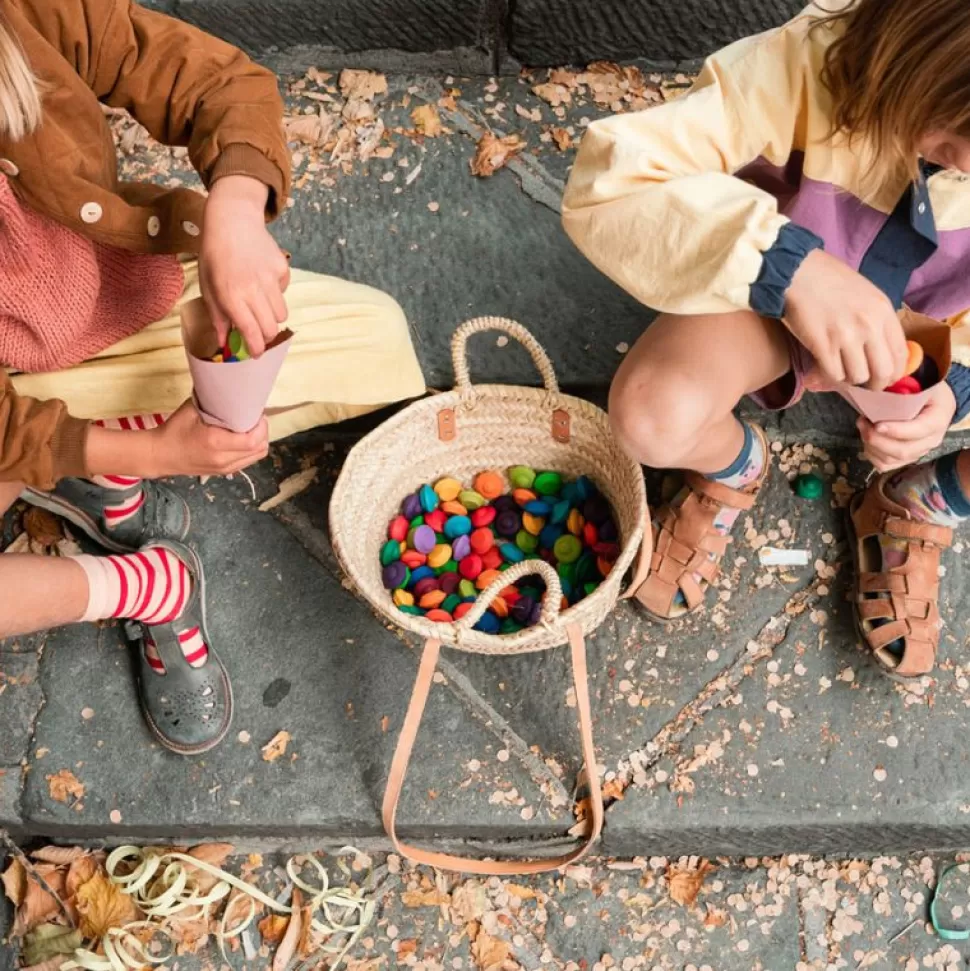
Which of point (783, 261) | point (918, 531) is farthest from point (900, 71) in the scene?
point (918, 531)

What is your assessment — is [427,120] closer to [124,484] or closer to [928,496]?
[124,484]

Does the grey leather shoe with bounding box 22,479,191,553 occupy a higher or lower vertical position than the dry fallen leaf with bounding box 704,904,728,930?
higher

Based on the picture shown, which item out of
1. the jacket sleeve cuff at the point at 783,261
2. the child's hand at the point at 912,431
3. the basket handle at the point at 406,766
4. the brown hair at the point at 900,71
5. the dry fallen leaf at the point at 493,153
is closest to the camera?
the brown hair at the point at 900,71

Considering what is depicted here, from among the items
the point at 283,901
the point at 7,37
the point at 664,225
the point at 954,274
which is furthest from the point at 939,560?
the point at 7,37

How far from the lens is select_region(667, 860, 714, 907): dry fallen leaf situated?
1.44 metres

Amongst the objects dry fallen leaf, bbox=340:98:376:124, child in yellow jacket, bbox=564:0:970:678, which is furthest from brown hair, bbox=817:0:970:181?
dry fallen leaf, bbox=340:98:376:124

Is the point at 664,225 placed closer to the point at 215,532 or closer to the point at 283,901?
the point at 215,532

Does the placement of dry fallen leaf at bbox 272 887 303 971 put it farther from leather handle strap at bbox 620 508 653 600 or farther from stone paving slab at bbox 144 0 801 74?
stone paving slab at bbox 144 0 801 74

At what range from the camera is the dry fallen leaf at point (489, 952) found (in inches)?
55.3

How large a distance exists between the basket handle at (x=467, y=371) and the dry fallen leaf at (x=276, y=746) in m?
0.48

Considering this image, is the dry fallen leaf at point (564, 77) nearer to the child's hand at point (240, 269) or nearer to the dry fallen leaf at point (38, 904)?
the child's hand at point (240, 269)

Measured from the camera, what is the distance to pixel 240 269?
1.09 meters

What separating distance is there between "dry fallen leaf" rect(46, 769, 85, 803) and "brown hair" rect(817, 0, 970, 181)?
1.29 meters

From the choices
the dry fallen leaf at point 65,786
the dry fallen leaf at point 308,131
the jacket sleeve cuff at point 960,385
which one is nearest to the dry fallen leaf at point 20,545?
the dry fallen leaf at point 65,786
